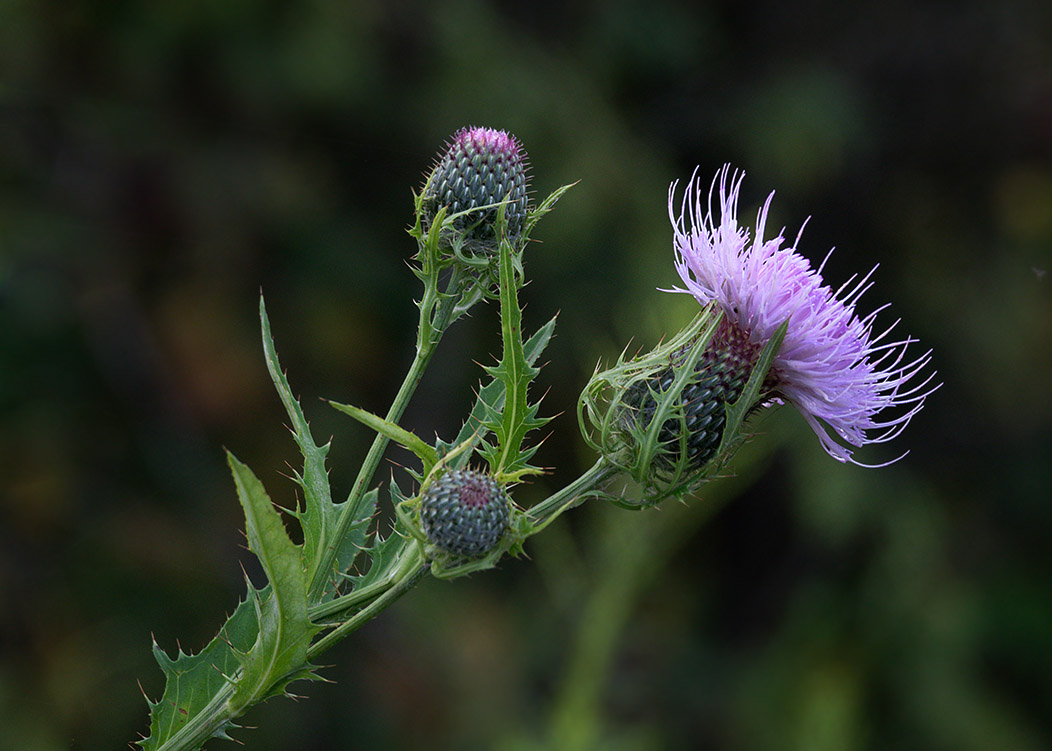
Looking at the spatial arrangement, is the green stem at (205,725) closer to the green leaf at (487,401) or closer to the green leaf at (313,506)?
the green leaf at (313,506)

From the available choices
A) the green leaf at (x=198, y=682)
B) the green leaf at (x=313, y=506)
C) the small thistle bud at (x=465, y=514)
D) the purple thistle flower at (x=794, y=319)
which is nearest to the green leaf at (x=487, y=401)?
the small thistle bud at (x=465, y=514)

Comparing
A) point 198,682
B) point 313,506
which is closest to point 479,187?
point 313,506

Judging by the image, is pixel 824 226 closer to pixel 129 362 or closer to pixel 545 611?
pixel 545 611

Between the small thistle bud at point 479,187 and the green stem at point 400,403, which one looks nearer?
the green stem at point 400,403

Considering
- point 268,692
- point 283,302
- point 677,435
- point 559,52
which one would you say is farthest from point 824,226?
point 268,692

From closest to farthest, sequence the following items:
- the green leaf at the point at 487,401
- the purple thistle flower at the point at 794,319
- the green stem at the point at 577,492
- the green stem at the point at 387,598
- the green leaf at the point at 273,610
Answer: the green leaf at the point at 273,610
the green stem at the point at 387,598
the green stem at the point at 577,492
the green leaf at the point at 487,401
the purple thistle flower at the point at 794,319

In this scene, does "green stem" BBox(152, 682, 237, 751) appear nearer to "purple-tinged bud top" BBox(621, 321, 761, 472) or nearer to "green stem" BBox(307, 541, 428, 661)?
"green stem" BBox(307, 541, 428, 661)

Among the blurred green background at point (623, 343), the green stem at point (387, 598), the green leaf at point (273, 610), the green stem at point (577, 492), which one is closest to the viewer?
the green leaf at point (273, 610)

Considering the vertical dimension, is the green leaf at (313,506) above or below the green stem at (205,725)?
above
